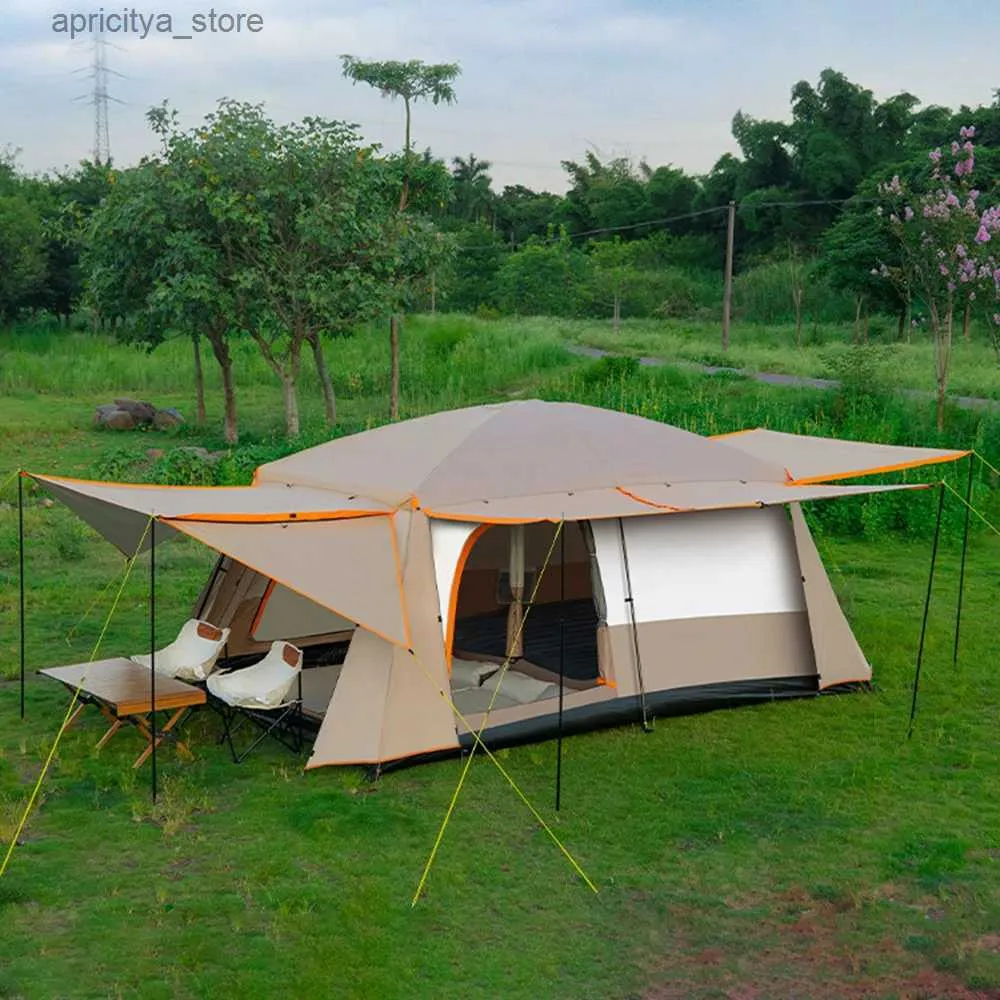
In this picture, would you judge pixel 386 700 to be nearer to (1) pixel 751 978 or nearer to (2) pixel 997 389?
(1) pixel 751 978

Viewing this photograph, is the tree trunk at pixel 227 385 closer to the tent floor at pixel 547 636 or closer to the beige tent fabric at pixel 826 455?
the tent floor at pixel 547 636

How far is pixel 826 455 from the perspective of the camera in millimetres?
8852

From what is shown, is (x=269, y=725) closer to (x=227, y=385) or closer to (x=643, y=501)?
(x=643, y=501)

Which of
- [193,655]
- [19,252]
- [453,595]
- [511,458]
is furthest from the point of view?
[19,252]

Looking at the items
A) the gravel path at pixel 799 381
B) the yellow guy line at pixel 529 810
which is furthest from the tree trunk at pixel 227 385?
the yellow guy line at pixel 529 810

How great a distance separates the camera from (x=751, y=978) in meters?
4.86

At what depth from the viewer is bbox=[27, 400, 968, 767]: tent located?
6.85 m

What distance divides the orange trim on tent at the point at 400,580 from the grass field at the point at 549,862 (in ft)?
2.65

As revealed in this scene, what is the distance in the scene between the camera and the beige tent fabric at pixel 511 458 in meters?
7.73

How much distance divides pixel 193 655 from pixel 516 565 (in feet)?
7.25

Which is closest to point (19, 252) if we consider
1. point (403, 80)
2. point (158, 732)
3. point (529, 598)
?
point (403, 80)

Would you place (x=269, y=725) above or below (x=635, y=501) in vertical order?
below

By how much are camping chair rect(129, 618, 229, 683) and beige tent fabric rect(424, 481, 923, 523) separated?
142cm

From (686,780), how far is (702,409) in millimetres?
9663
